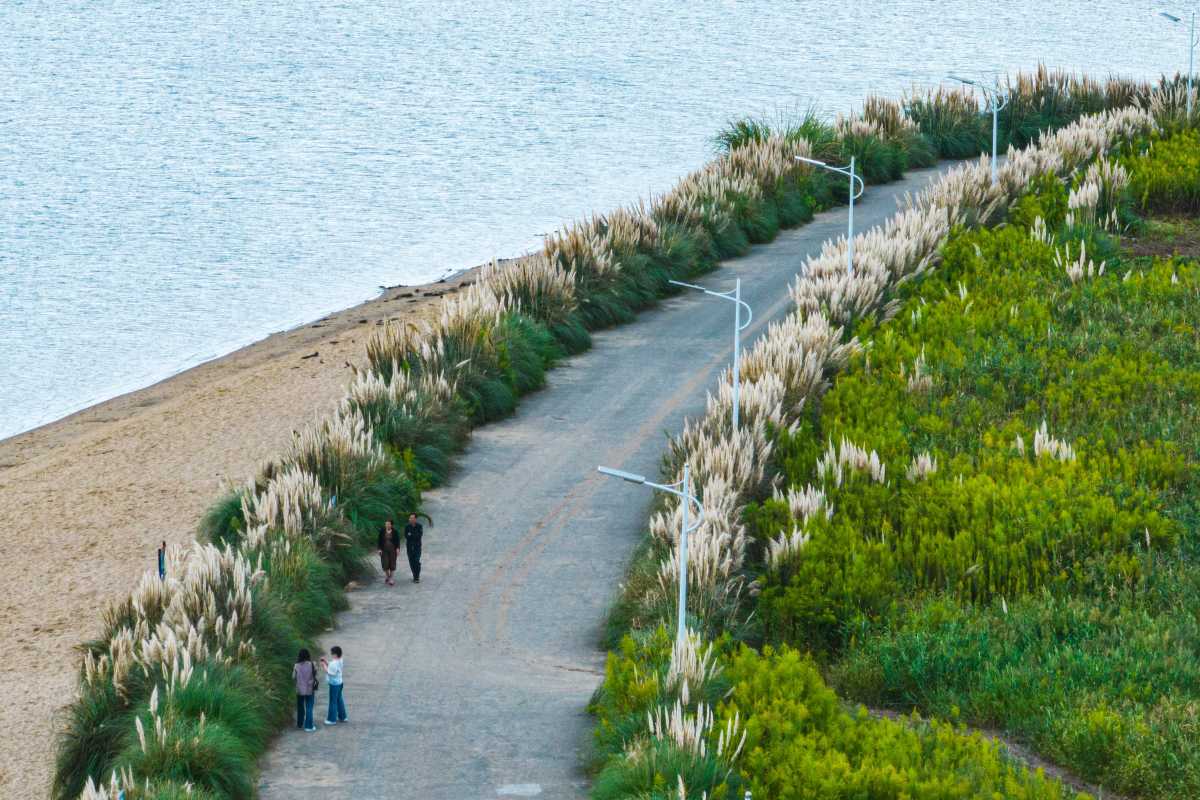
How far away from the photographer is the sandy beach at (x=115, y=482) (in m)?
23.4

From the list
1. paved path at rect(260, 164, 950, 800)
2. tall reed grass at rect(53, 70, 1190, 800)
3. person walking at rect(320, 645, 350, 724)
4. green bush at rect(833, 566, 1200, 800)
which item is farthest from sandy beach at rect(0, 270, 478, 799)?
green bush at rect(833, 566, 1200, 800)

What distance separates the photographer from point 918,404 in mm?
27047

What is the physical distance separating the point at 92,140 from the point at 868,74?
1394 inches

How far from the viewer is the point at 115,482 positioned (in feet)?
101

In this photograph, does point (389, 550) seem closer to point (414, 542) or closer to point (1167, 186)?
point (414, 542)

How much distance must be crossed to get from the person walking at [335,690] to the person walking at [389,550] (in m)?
3.80

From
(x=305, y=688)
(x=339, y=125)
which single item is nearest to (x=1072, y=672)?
(x=305, y=688)

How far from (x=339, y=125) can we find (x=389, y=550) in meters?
50.0

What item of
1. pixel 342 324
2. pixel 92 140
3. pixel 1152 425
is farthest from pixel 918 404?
pixel 92 140

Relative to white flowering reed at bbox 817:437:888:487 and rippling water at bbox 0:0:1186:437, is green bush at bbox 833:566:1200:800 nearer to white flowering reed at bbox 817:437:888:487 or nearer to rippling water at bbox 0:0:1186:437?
white flowering reed at bbox 817:437:888:487

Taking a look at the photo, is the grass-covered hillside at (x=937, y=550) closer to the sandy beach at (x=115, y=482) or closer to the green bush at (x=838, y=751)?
the green bush at (x=838, y=751)

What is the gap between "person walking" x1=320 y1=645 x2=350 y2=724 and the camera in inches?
710

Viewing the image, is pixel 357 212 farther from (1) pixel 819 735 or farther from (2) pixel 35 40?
(1) pixel 819 735

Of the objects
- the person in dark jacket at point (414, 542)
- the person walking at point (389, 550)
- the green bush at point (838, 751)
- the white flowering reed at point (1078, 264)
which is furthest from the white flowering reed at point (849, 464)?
the white flowering reed at point (1078, 264)
